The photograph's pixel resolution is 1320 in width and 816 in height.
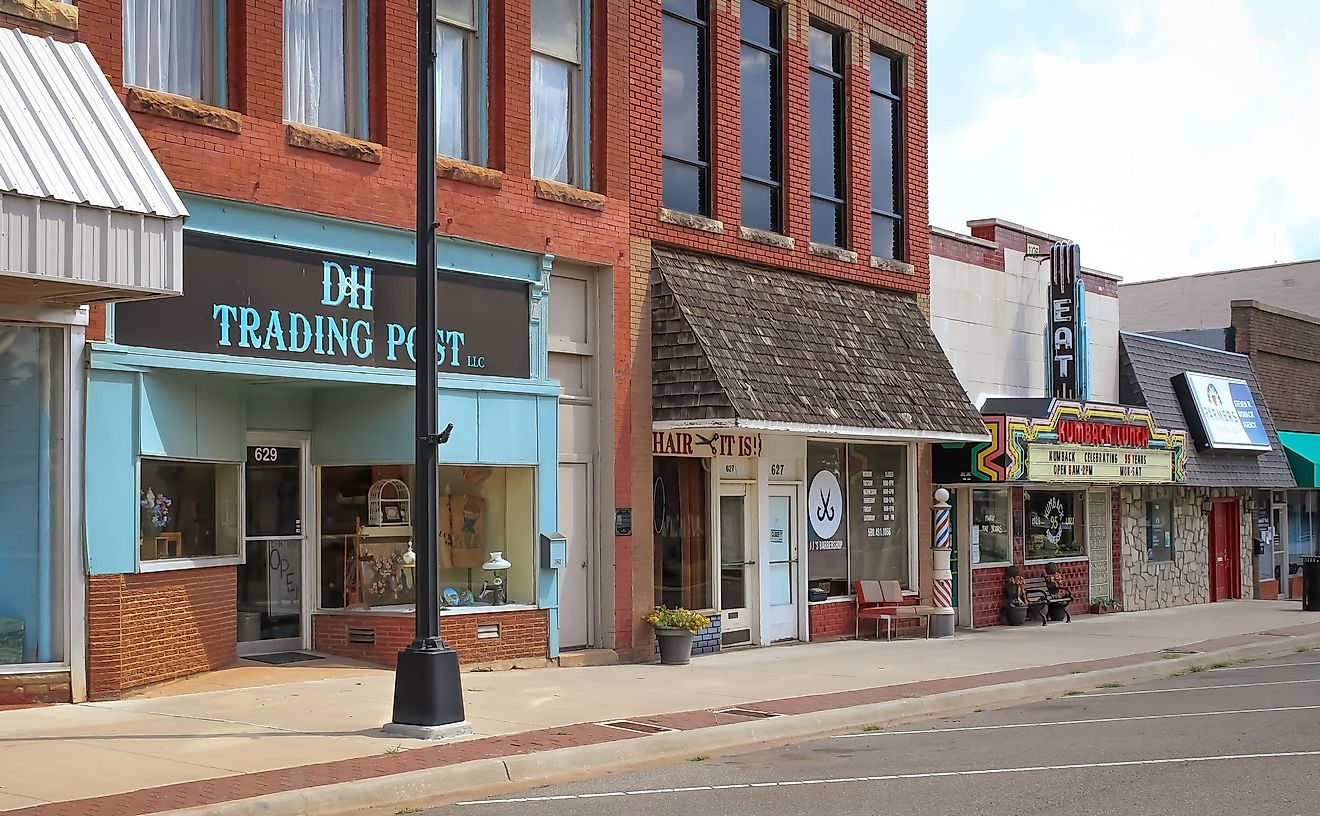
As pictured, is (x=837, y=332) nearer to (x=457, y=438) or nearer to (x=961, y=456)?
(x=961, y=456)

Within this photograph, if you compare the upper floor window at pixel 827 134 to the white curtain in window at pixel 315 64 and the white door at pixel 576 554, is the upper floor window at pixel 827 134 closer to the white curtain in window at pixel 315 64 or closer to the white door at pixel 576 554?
the white door at pixel 576 554

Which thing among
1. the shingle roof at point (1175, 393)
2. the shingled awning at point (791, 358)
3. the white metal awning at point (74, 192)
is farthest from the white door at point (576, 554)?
the shingle roof at point (1175, 393)

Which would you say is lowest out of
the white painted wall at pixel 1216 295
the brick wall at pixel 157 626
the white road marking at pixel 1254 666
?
the white road marking at pixel 1254 666

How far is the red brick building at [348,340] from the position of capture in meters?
13.2

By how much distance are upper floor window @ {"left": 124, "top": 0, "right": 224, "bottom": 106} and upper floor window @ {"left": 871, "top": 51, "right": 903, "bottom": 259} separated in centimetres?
1119

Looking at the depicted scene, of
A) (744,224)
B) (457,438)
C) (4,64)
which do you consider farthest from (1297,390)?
(4,64)

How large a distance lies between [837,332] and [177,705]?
34.9 ft

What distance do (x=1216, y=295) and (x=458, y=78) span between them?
108 ft

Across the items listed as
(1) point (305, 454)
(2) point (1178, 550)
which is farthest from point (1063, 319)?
(1) point (305, 454)

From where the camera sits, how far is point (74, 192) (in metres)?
11.2

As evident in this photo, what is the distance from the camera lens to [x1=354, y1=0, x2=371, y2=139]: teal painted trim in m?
15.4

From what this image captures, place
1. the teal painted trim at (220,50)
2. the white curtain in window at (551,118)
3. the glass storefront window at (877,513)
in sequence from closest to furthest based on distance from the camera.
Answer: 1. the teal painted trim at (220,50)
2. the white curtain in window at (551,118)
3. the glass storefront window at (877,513)

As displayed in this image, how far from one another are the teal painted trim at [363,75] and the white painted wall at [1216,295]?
32.6 metres

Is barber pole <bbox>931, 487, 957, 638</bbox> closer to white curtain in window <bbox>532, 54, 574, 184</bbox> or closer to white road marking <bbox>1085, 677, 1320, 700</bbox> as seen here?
white road marking <bbox>1085, 677, 1320, 700</bbox>
